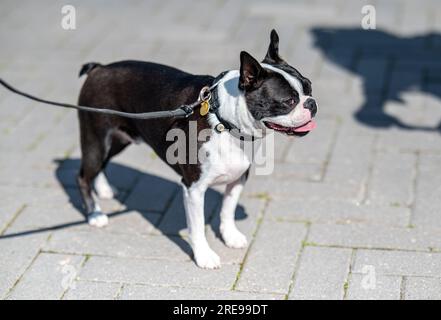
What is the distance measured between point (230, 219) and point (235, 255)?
0.22 m

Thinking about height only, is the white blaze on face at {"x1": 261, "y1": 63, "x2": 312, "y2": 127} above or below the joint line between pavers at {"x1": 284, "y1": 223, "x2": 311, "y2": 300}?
above

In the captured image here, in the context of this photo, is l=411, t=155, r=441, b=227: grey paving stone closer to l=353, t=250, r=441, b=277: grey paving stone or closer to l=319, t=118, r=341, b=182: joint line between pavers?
l=353, t=250, r=441, b=277: grey paving stone

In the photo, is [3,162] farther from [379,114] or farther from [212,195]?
[379,114]

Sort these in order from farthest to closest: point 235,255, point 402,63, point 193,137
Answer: point 402,63
point 235,255
point 193,137

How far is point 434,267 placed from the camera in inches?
170

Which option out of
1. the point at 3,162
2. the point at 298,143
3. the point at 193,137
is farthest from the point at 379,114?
the point at 3,162

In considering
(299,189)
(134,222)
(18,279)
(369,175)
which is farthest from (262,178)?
(18,279)

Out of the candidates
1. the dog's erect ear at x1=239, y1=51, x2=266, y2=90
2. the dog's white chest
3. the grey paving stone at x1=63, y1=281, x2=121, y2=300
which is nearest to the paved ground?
the grey paving stone at x1=63, y1=281, x2=121, y2=300

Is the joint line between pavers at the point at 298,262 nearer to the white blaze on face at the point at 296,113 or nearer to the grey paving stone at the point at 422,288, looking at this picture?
the grey paving stone at the point at 422,288

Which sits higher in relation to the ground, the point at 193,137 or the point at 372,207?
the point at 193,137

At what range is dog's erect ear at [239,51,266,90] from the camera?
3766 mm

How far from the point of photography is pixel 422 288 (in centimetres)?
413

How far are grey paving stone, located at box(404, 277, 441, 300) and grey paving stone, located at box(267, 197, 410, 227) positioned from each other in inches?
24.6

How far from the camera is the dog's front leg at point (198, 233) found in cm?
433
